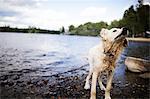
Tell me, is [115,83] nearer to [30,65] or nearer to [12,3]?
[30,65]

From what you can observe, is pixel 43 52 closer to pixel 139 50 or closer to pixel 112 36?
pixel 112 36

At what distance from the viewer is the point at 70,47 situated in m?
1.94

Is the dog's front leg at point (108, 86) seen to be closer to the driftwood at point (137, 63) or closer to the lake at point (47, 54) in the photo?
the lake at point (47, 54)

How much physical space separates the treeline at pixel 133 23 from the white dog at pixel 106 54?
0.53 feet

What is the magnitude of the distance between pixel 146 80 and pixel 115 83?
24 centimetres

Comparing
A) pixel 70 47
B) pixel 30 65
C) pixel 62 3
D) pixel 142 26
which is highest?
pixel 62 3

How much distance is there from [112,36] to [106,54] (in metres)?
0.14

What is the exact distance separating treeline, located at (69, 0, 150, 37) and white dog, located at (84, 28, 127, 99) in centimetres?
16

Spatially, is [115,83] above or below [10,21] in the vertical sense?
below

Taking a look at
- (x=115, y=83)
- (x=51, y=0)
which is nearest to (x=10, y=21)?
(x=51, y=0)

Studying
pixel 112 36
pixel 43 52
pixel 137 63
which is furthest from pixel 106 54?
pixel 43 52

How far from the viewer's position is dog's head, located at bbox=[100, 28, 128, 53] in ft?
5.44

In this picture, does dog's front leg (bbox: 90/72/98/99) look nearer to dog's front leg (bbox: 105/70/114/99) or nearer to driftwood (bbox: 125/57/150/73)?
dog's front leg (bbox: 105/70/114/99)

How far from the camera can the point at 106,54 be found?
5.69 feet
